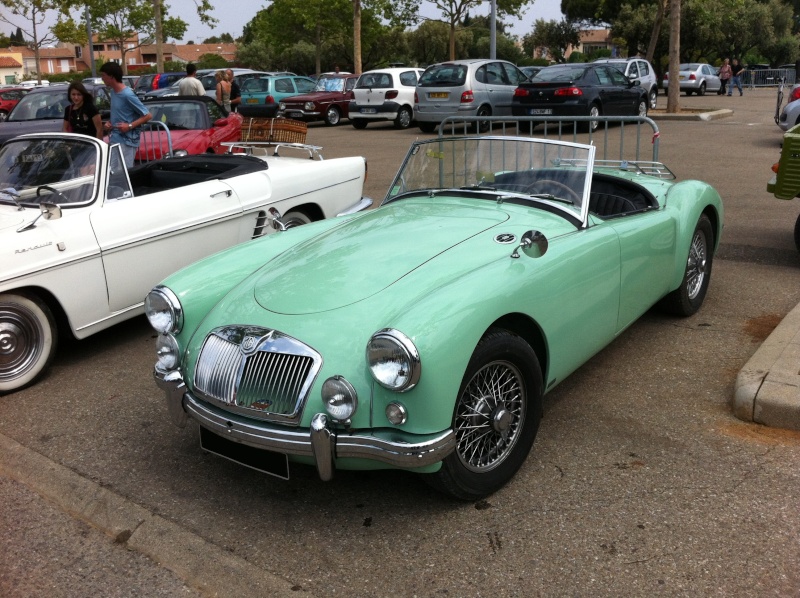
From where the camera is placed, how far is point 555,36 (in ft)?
207

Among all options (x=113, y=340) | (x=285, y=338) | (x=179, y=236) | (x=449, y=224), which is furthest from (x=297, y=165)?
(x=285, y=338)

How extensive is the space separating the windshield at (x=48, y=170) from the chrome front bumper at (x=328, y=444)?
2861mm

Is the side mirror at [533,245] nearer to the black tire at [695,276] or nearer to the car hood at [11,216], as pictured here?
the black tire at [695,276]

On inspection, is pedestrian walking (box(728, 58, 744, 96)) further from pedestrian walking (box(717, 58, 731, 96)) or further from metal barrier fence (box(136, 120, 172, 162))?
metal barrier fence (box(136, 120, 172, 162))

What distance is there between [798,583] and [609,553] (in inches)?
25.3

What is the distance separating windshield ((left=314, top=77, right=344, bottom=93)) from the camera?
22.9 meters

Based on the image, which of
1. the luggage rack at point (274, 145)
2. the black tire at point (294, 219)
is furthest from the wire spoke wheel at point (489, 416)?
the luggage rack at point (274, 145)

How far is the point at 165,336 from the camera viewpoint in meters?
3.69

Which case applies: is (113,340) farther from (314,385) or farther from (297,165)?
(314,385)

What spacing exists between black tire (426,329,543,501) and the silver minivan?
47.0 feet

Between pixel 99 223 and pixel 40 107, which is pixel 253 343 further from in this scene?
pixel 40 107

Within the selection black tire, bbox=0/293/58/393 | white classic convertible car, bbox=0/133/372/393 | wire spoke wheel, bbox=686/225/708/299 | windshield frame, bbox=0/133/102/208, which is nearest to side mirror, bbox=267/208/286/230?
white classic convertible car, bbox=0/133/372/393

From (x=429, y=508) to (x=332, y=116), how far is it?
19909 mm

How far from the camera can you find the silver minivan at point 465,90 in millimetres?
17250
